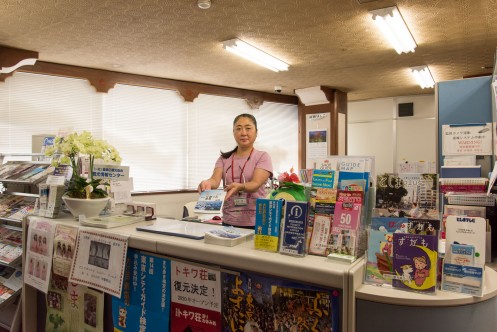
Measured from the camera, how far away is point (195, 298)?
1341 millimetres

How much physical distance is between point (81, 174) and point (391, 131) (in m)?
6.76

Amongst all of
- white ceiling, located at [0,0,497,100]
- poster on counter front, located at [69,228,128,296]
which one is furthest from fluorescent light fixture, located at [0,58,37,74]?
poster on counter front, located at [69,228,128,296]

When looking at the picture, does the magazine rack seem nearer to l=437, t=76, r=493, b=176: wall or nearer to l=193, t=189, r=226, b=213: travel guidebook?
l=193, t=189, r=226, b=213: travel guidebook

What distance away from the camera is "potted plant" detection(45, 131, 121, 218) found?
1.86 meters

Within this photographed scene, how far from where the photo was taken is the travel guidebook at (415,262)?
1.04 metres

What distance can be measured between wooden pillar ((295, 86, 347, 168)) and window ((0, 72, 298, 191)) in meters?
0.61

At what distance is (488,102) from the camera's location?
3.15m

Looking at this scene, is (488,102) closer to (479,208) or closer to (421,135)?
(479,208)

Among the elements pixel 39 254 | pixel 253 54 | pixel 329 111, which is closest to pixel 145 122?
pixel 253 54

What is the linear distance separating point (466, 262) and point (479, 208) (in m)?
1.28

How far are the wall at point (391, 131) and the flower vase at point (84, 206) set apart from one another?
20.2 ft

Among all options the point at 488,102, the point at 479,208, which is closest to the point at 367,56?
the point at 488,102

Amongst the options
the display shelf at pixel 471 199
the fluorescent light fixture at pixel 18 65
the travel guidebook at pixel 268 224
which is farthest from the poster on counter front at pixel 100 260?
the fluorescent light fixture at pixel 18 65

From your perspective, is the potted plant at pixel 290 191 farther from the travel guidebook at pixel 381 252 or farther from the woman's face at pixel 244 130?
the woman's face at pixel 244 130
